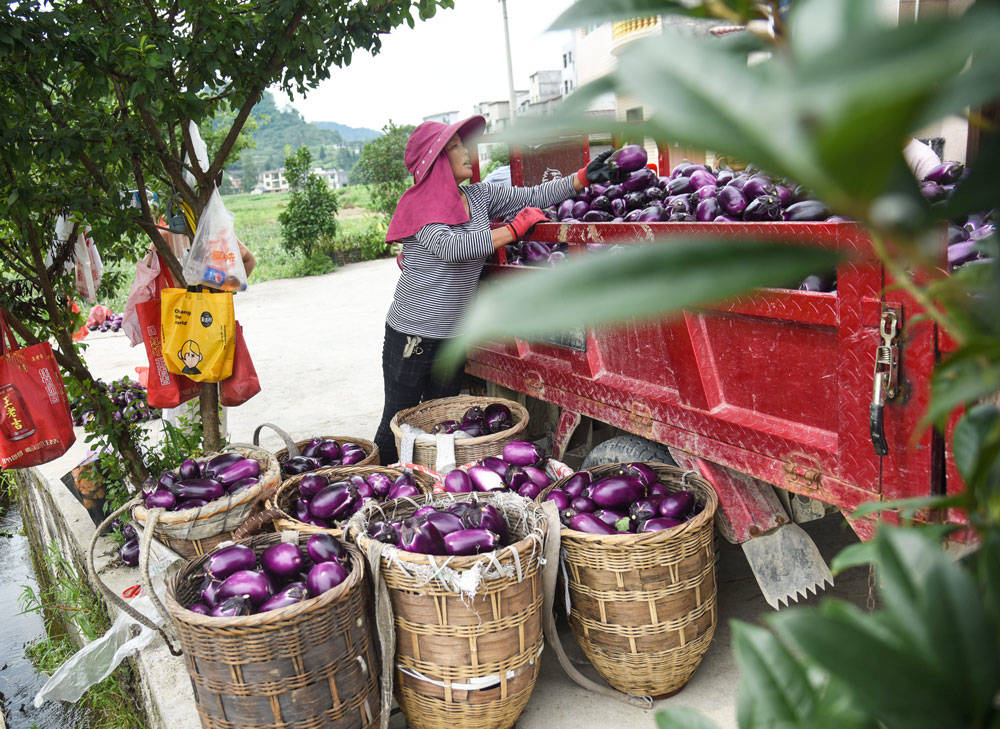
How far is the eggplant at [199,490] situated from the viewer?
2902 mm

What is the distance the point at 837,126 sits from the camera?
268 millimetres


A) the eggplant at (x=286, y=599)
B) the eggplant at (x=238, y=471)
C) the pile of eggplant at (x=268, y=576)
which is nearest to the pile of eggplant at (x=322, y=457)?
the eggplant at (x=238, y=471)

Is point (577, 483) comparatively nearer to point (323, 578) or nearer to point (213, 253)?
point (323, 578)

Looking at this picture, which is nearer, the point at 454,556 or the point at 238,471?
the point at 454,556

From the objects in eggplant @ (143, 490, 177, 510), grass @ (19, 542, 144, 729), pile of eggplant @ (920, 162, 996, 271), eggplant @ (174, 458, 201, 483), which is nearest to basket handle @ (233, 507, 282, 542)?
eggplant @ (143, 490, 177, 510)

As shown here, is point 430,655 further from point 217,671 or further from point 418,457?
point 418,457

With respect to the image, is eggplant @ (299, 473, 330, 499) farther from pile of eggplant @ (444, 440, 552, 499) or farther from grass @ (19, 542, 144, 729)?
grass @ (19, 542, 144, 729)

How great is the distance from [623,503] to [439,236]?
149cm

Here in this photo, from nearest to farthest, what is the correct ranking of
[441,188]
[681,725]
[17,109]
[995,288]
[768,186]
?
[995,288] < [681,725] < [768,186] < [17,109] < [441,188]

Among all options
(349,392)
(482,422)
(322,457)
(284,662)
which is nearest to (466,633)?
(284,662)

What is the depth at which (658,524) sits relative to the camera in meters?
2.38

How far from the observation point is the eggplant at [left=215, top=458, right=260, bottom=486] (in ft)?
9.98

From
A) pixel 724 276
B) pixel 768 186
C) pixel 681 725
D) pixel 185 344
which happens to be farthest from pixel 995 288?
pixel 185 344

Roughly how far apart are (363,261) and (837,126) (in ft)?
57.4
